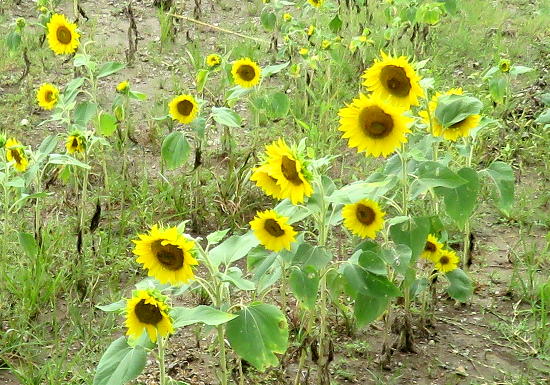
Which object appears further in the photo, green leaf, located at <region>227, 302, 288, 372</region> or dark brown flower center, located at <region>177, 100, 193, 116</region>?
dark brown flower center, located at <region>177, 100, 193, 116</region>

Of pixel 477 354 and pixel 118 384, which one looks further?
pixel 477 354

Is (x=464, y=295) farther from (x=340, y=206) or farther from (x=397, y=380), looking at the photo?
(x=340, y=206)

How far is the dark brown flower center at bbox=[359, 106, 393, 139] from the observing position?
5.89ft

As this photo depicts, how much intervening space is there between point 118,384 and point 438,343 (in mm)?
1208

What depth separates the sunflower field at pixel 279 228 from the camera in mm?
1771

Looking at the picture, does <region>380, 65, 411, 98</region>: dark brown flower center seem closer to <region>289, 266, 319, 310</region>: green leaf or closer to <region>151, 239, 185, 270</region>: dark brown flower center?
<region>289, 266, 319, 310</region>: green leaf

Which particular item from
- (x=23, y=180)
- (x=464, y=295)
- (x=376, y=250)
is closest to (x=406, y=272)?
(x=376, y=250)

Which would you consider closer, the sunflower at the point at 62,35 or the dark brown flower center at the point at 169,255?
the dark brown flower center at the point at 169,255

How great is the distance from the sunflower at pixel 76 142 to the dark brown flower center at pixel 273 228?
94cm

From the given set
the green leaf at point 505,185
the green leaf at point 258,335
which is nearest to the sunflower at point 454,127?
the green leaf at point 505,185

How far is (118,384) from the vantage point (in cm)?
157

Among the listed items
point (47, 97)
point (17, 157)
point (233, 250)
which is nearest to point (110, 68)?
point (47, 97)

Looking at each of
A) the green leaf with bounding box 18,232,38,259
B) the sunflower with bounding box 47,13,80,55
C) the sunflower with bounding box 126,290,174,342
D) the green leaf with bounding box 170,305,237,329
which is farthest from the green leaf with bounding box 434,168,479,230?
the sunflower with bounding box 47,13,80,55

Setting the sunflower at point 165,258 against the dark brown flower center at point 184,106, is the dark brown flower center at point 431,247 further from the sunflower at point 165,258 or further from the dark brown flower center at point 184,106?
the dark brown flower center at point 184,106
